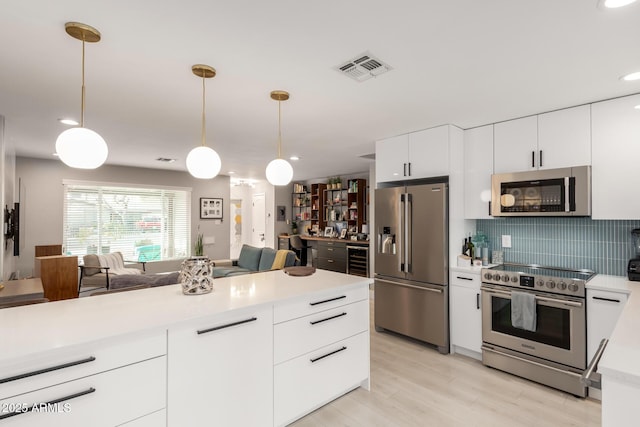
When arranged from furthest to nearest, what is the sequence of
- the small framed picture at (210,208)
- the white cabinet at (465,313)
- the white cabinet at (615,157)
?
the small framed picture at (210,208), the white cabinet at (465,313), the white cabinet at (615,157)

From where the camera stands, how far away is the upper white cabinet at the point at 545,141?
2.77m

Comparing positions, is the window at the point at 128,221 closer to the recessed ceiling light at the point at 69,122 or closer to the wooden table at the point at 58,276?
the recessed ceiling light at the point at 69,122

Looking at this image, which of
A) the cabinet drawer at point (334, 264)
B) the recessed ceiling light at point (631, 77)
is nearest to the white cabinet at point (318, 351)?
the recessed ceiling light at point (631, 77)

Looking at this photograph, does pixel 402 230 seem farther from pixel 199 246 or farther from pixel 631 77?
pixel 199 246

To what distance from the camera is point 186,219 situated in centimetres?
698

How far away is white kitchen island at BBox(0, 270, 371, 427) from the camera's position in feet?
4.17

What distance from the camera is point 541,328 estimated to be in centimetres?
278

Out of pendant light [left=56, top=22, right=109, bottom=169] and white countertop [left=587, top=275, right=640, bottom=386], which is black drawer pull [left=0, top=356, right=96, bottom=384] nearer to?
pendant light [left=56, top=22, right=109, bottom=169]

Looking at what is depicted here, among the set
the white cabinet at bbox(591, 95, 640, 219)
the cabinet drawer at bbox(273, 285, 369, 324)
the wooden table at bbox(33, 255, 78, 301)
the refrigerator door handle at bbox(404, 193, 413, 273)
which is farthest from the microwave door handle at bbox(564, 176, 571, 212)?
the wooden table at bbox(33, 255, 78, 301)

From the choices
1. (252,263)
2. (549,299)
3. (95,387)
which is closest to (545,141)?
(549,299)

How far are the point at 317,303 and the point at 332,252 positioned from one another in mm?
5007

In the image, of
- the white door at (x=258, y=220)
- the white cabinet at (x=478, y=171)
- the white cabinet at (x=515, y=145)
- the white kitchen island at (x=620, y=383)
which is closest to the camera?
the white kitchen island at (x=620, y=383)

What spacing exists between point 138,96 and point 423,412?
129 inches

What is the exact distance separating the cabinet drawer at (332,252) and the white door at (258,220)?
222cm
